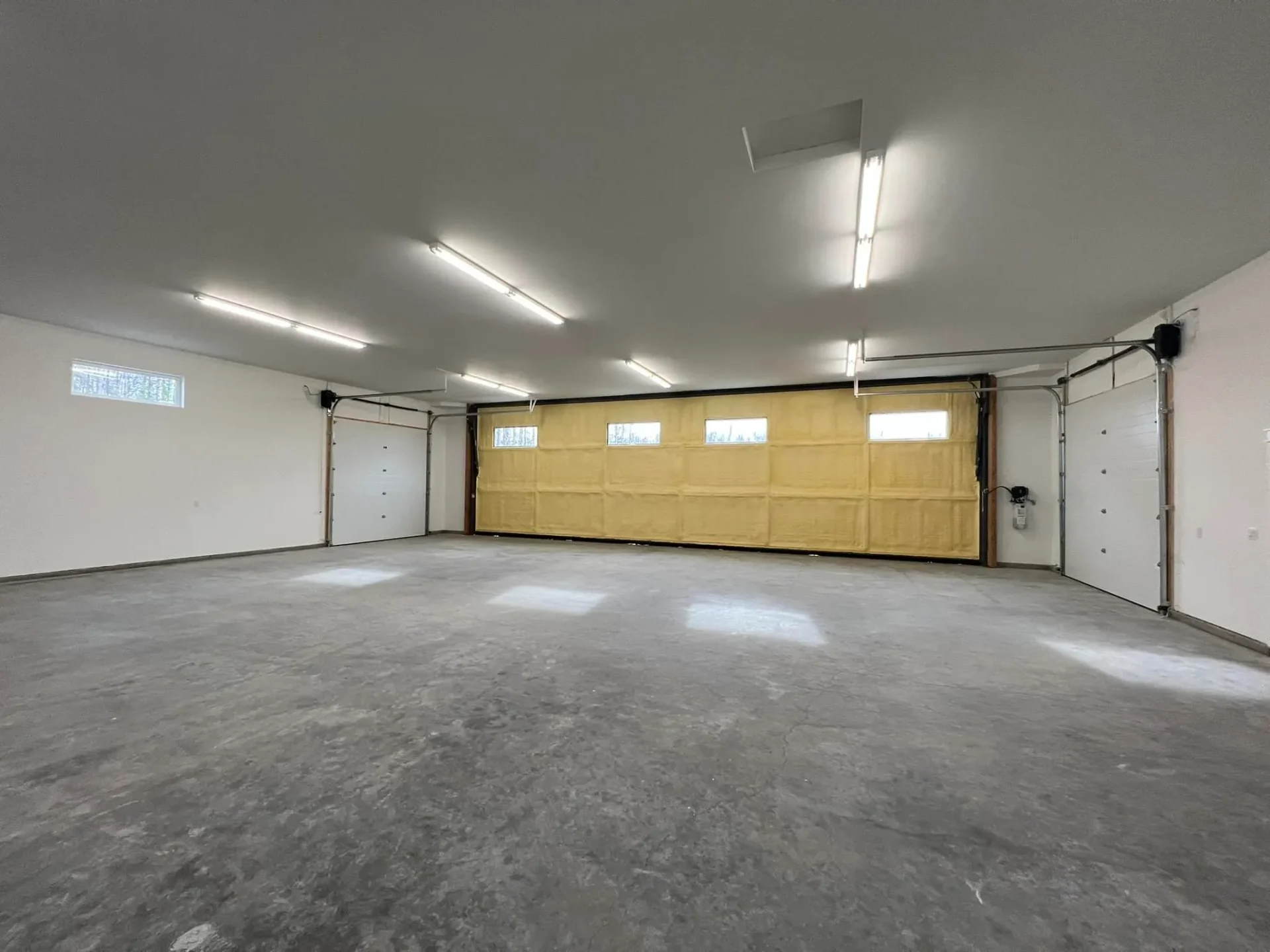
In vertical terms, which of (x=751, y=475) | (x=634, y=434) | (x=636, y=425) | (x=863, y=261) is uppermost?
(x=863, y=261)

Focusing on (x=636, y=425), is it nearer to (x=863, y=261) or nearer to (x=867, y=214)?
(x=863, y=261)

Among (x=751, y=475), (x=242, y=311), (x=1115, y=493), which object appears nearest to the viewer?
(x=242, y=311)

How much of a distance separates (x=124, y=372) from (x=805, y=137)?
902 centimetres

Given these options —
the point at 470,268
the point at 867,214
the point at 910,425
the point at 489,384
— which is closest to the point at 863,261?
the point at 867,214

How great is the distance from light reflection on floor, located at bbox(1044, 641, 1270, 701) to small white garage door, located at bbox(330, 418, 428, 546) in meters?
11.2

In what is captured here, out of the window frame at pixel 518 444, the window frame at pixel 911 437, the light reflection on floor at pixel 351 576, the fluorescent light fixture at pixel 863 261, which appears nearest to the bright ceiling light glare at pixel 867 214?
the fluorescent light fixture at pixel 863 261

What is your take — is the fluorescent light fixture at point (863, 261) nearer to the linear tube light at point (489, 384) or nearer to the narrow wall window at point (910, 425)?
the narrow wall window at point (910, 425)

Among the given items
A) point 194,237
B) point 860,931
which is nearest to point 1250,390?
point 860,931

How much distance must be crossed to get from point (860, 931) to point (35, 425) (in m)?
9.39

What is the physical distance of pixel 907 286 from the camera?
4.61 meters

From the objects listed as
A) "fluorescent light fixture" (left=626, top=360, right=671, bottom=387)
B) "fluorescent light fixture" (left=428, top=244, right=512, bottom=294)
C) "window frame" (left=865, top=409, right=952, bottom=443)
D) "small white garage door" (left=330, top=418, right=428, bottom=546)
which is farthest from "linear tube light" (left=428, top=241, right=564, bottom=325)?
"small white garage door" (left=330, top=418, right=428, bottom=546)

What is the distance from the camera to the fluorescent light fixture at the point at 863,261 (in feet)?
12.2

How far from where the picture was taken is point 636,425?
427 inches

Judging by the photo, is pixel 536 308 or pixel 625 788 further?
pixel 536 308
